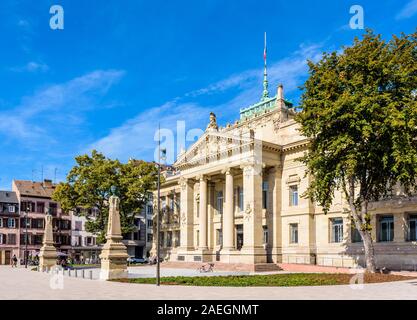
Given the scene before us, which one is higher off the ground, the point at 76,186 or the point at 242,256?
the point at 76,186

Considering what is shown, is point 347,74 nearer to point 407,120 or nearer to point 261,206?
point 407,120

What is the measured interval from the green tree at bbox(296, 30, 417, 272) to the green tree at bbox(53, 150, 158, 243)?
29.9 m

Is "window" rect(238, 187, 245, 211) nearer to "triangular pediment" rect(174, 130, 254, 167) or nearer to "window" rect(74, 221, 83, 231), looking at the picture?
"triangular pediment" rect(174, 130, 254, 167)

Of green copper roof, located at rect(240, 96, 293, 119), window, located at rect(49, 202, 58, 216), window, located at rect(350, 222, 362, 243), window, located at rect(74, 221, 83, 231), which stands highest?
green copper roof, located at rect(240, 96, 293, 119)

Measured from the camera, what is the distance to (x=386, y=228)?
1738 inches

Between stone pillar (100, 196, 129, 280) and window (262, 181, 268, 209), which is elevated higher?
window (262, 181, 268, 209)

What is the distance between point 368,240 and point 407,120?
383 inches

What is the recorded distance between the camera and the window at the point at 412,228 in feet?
137

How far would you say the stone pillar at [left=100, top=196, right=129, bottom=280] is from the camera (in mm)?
33250

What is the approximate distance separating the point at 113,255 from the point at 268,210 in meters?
25.2

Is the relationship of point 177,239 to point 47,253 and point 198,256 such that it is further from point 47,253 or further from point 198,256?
point 47,253

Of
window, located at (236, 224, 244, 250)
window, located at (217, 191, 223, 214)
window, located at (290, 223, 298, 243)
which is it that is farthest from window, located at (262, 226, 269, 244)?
window, located at (217, 191, 223, 214)

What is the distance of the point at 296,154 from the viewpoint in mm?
53031
